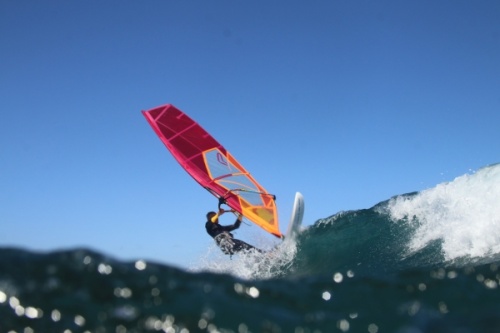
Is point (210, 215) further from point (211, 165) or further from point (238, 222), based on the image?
point (211, 165)

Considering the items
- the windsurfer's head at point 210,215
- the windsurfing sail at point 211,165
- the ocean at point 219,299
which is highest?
the windsurfing sail at point 211,165

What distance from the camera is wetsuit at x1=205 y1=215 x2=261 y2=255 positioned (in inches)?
364

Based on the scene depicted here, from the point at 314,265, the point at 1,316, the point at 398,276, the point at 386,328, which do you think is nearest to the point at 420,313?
the point at 386,328

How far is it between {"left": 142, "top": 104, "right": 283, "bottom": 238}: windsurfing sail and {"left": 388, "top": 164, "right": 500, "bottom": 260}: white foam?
10.7ft

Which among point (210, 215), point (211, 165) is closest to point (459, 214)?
point (210, 215)

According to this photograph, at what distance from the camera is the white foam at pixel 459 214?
6.56 meters

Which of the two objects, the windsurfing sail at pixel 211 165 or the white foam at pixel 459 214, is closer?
the white foam at pixel 459 214

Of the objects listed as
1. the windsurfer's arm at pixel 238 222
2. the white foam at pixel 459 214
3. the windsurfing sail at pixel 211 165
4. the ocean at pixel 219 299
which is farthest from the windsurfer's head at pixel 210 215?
the ocean at pixel 219 299

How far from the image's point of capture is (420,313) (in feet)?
7.25

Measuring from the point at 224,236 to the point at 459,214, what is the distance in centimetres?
470

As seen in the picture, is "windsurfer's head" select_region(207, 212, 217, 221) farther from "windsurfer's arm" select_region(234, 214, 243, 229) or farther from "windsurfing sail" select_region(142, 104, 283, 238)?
"windsurfing sail" select_region(142, 104, 283, 238)

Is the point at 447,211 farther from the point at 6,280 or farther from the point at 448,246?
the point at 6,280

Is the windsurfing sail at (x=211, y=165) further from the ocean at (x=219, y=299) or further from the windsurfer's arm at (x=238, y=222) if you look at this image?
the ocean at (x=219, y=299)

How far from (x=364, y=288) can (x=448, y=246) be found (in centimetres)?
498
